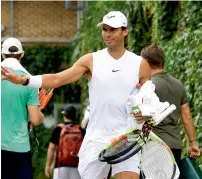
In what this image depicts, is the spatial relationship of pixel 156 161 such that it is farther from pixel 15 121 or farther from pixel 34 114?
pixel 15 121

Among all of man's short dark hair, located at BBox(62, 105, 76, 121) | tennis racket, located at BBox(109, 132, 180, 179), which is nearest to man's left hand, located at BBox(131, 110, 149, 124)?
tennis racket, located at BBox(109, 132, 180, 179)

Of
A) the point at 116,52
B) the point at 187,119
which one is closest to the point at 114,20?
the point at 116,52

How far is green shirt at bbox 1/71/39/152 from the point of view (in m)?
8.03

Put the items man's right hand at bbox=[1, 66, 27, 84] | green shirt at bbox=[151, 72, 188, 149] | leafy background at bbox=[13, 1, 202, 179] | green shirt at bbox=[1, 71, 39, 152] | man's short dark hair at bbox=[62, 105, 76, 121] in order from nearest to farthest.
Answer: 1. man's right hand at bbox=[1, 66, 27, 84]
2. green shirt at bbox=[1, 71, 39, 152]
3. green shirt at bbox=[151, 72, 188, 149]
4. leafy background at bbox=[13, 1, 202, 179]
5. man's short dark hair at bbox=[62, 105, 76, 121]

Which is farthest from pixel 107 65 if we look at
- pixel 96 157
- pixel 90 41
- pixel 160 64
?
pixel 90 41

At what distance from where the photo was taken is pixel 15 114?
807cm

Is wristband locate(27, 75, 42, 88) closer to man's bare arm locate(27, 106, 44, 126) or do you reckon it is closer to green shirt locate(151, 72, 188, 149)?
man's bare arm locate(27, 106, 44, 126)

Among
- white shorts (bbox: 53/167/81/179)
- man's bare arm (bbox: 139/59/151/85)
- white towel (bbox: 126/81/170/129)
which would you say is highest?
man's bare arm (bbox: 139/59/151/85)

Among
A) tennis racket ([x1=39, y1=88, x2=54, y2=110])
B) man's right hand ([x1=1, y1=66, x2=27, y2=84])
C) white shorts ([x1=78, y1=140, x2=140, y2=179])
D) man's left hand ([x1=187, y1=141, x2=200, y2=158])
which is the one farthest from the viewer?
man's left hand ([x1=187, y1=141, x2=200, y2=158])

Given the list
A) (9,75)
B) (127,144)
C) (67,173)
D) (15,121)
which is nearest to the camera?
(9,75)

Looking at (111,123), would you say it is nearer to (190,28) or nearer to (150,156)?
(150,156)

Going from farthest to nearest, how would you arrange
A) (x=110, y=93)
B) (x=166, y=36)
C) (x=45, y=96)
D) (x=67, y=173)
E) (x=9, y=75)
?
(x=166, y=36) < (x=67, y=173) < (x=45, y=96) < (x=110, y=93) < (x=9, y=75)

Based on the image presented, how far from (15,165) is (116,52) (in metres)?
1.54

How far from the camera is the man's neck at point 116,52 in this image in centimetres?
744
